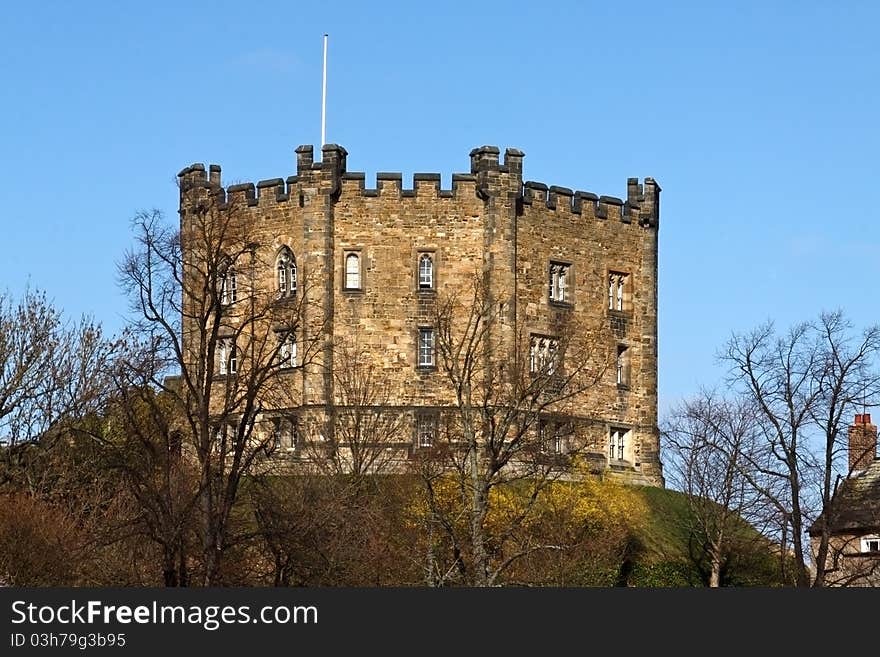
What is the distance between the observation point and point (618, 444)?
78438 mm

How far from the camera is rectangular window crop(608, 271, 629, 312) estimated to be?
259ft

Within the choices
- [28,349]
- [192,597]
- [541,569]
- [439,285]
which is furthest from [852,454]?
[192,597]

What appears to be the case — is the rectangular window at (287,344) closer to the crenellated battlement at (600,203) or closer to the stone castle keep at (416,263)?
the stone castle keep at (416,263)

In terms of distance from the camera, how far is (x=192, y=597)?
28.1 metres

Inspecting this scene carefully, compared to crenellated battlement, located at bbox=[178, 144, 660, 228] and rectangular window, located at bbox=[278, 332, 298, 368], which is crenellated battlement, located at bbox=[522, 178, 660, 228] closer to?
crenellated battlement, located at bbox=[178, 144, 660, 228]

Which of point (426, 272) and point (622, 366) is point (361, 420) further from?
point (622, 366)

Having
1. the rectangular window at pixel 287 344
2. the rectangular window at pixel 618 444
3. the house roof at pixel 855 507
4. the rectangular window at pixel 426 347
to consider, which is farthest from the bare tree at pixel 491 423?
the house roof at pixel 855 507

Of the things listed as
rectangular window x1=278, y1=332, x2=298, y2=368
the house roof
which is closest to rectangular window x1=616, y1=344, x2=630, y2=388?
the house roof

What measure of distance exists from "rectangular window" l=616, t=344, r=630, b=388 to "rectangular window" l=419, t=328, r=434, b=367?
25.8ft

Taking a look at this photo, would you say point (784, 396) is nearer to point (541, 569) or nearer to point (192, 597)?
point (541, 569)

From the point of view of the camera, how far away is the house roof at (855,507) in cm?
5824

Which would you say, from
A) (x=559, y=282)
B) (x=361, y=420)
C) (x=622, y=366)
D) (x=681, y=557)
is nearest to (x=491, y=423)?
(x=361, y=420)

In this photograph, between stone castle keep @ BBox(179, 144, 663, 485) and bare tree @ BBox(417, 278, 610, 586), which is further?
stone castle keep @ BBox(179, 144, 663, 485)

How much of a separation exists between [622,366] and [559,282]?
4410mm
